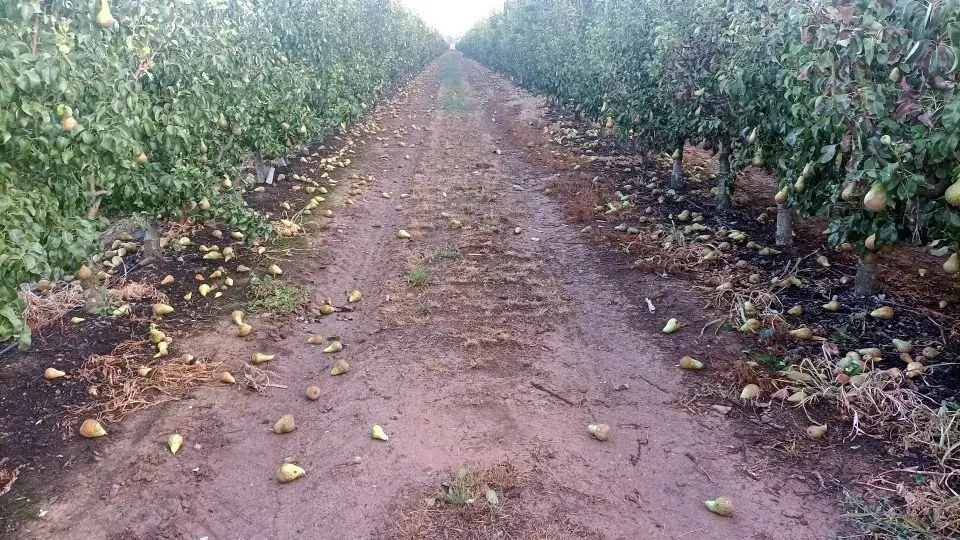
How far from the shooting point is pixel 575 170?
32.0ft

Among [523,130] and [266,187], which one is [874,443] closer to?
[266,187]

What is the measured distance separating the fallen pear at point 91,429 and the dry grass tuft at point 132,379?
156 millimetres

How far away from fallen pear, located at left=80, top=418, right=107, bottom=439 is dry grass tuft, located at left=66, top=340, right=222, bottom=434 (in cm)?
16

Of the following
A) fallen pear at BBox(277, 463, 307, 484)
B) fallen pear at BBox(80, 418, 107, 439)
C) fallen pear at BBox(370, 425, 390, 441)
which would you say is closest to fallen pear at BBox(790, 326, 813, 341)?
fallen pear at BBox(370, 425, 390, 441)

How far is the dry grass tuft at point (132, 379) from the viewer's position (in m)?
3.72

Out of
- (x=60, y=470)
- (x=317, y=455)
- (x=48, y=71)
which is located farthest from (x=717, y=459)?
(x=48, y=71)

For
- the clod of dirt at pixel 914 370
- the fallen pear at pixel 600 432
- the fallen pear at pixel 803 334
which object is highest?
the clod of dirt at pixel 914 370

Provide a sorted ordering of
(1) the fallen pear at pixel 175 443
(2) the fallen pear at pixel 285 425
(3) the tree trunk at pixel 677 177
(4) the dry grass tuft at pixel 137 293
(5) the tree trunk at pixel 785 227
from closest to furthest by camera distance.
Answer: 1. (1) the fallen pear at pixel 175 443
2. (2) the fallen pear at pixel 285 425
3. (4) the dry grass tuft at pixel 137 293
4. (5) the tree trunk at pixel 785 227
5. (3) the tree trunk at pixel 677 177

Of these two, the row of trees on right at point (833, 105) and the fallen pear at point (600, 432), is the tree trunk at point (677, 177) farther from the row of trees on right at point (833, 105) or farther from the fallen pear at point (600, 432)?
the fallen pear at point (600, 432)

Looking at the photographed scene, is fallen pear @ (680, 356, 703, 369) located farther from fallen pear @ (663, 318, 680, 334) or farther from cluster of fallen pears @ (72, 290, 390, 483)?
cluster of fallen pears @ (72, 290, 390, 483)

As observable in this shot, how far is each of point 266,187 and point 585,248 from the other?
4852 mm

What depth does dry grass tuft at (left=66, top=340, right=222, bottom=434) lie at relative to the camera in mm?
3717

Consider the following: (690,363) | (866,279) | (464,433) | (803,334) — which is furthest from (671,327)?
(464,433)

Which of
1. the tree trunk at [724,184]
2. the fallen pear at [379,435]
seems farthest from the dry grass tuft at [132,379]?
the tree trunk at [724,184]
